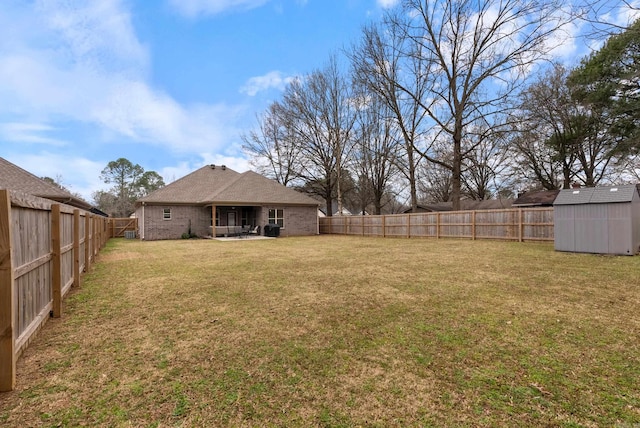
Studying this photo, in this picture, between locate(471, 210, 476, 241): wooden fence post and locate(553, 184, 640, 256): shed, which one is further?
locate(471, 210, 476, 241): wooden fence post

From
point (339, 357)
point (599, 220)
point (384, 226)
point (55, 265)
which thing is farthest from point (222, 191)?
point (339, 357)

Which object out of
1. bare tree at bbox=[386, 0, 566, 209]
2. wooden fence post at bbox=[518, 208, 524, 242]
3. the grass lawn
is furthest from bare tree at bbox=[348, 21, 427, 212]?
the grass lawn

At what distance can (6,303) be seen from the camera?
234 cm

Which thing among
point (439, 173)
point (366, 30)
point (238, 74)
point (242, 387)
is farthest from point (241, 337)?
point (439, 173)

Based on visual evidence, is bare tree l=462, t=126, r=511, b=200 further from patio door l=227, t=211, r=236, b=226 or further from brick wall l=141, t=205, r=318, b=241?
patio door l=227, t=211, r=236, b=226

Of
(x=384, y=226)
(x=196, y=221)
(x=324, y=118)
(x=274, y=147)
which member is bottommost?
(x=384, y=226)

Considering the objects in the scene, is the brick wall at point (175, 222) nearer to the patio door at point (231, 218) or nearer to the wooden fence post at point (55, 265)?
the patio door at point (231, 218)

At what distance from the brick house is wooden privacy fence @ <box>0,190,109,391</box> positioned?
618 inches

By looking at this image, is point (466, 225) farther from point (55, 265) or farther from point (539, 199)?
point (55, 265)

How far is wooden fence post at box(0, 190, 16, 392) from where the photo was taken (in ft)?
7.62

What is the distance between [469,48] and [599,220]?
13866 mm

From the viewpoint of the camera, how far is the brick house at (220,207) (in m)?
20.0

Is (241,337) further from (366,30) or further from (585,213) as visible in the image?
(366,30)

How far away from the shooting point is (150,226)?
19.6 m
